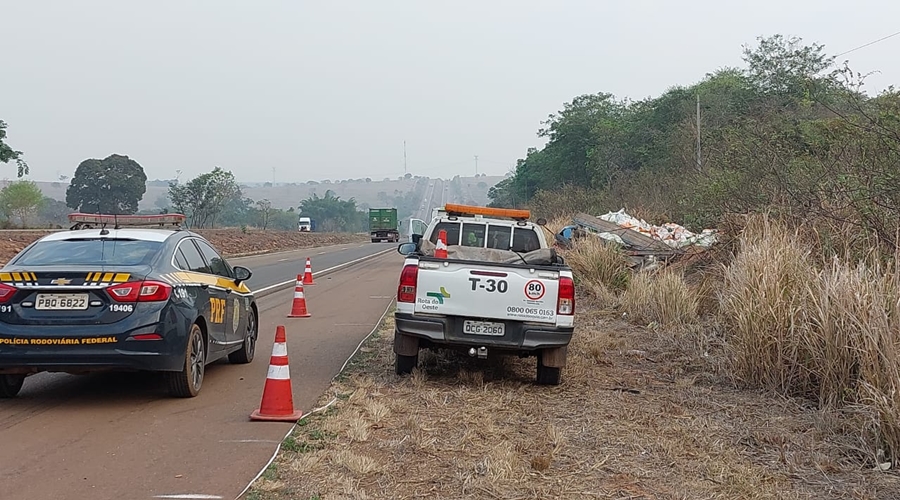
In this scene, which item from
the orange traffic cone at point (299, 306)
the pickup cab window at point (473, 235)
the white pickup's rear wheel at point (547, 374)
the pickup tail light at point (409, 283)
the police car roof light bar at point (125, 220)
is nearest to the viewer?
the pickup tail light at point (409, 283)

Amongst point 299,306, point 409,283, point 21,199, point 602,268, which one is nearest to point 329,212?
point 21,199

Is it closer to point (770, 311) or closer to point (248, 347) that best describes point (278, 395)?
point (248, 347)

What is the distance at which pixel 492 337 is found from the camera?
812 cm

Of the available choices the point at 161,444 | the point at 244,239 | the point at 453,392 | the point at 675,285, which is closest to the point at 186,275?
the point at 161,444

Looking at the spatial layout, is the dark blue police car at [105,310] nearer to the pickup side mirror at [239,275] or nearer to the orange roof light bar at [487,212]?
the pickup side mirror at [239,275]

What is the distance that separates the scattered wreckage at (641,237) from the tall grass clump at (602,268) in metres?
0.35

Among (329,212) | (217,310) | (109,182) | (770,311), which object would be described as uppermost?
(109,182)

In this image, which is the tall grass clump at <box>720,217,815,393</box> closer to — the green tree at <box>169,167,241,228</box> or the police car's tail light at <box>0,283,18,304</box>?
the police car's tail light at <box>0,283,18,304</box>

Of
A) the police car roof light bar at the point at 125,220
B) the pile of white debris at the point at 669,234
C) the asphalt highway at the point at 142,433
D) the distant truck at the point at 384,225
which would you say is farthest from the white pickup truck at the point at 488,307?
the distant truck at the point at 384,225

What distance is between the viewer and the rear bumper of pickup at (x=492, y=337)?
8.05 meters

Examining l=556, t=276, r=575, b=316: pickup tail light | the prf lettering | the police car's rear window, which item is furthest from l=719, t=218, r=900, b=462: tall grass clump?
the police car's rear window

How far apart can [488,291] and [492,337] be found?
444 millimetres

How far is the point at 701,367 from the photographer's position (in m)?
9.20

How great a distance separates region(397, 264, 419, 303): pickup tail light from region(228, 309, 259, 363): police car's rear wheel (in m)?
2.33
